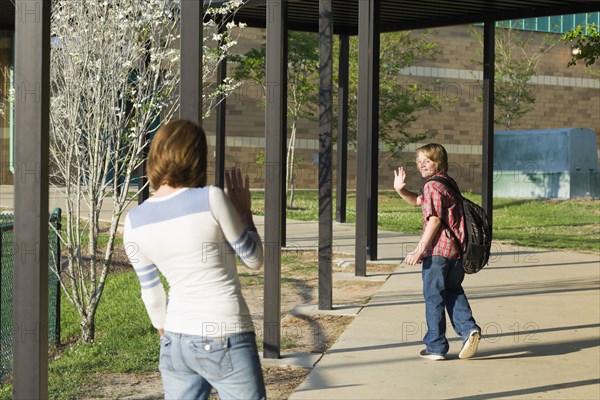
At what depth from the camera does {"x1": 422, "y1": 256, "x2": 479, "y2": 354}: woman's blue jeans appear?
6.91m

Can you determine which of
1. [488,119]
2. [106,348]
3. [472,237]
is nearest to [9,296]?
[106,348]

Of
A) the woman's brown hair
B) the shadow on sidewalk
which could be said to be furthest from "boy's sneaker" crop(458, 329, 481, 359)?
the woman's brown hair

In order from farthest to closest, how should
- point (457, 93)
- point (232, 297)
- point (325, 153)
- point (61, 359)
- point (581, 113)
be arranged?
point (581, 113)
point (457, 93)
point (325, 153)
point (61, 359)
point (232, 297)

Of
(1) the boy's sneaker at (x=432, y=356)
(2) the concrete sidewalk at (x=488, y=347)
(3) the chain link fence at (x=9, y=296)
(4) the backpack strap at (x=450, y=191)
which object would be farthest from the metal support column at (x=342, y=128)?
(4) the backpack strap at (x=450, y=191)

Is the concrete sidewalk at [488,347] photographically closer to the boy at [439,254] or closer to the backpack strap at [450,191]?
the boy at [439,254]

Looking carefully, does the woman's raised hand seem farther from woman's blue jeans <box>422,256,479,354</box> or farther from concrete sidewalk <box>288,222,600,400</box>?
woman's blue jeans <box>422,256,479,354</box>

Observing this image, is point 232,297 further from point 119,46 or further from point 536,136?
point 536,136

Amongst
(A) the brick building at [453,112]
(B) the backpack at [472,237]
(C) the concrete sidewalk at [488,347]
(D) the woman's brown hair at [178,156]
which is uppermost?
(A) the brick building at [453,112]

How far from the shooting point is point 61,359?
7.69 m

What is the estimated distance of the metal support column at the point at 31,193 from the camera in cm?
424

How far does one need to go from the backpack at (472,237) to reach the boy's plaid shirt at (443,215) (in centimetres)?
3

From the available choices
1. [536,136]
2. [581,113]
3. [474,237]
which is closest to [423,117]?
[536,136]

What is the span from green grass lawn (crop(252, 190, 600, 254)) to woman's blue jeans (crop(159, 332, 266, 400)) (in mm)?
13641

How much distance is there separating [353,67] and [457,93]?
399 inches
